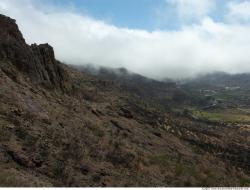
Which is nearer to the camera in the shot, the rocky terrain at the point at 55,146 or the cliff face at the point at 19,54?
the rocky terrain at the point at 55,146

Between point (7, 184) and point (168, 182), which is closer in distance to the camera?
point (7, 184)

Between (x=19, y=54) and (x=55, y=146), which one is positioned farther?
(x=19, y=54)

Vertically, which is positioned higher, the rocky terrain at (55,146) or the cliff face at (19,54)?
the cliff face at (19,54)

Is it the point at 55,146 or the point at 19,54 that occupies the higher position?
the point at 19,54

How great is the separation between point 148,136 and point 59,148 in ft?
81.4

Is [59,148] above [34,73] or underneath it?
underneath

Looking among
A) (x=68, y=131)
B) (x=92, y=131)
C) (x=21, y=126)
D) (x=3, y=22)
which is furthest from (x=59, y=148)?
(x=3, y=22)

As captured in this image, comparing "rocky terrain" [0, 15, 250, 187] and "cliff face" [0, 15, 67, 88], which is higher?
"cliff face" [0, 15, 67, 88]

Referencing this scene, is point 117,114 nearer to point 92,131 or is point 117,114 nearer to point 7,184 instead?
point 92,131

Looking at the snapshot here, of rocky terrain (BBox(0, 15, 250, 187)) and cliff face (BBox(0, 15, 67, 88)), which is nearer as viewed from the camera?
rocky terrain (BBox(0, 15, 250, 187))

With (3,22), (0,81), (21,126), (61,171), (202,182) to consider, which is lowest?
(202,182)

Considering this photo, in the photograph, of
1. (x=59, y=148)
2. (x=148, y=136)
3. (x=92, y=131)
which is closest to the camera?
(x=59, y=148)

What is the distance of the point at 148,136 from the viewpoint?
46875 millimetres

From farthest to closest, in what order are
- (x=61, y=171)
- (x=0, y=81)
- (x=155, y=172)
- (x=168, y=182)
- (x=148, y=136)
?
(x=148, y=136) < (x=0, y=81) < (x=155, y=172) < (x=168, y=182) < (x=61, y=171)
